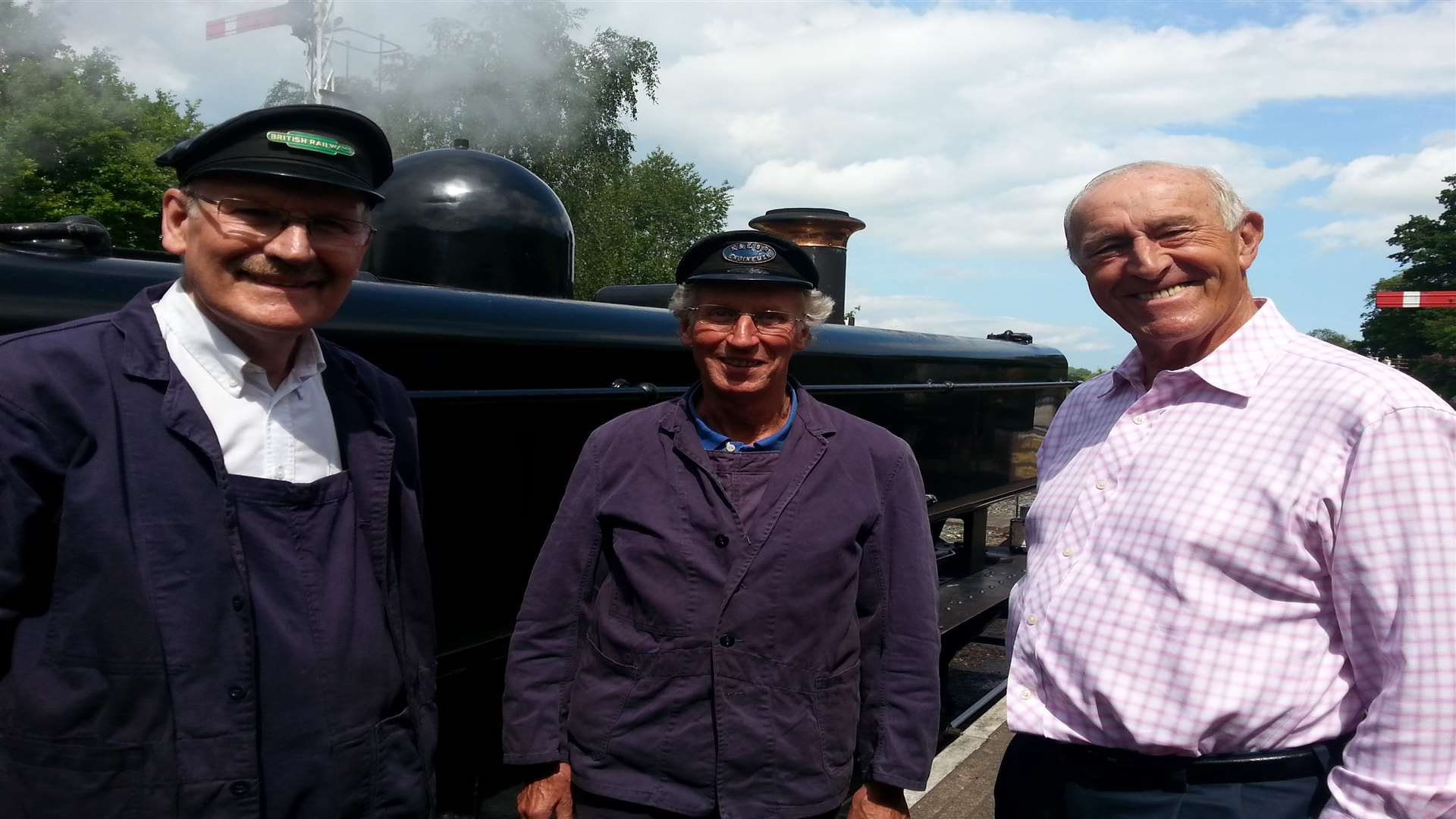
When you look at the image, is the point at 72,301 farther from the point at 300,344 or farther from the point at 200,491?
the point at 200,491

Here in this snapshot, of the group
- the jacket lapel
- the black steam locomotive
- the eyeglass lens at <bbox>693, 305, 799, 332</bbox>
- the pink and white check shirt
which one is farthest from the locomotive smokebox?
the pink and white check shirt

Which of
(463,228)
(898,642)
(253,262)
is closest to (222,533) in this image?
(253,262)

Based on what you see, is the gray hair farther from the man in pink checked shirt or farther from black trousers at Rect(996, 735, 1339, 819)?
black trousers at Rect(996, 735, 1339, 819)

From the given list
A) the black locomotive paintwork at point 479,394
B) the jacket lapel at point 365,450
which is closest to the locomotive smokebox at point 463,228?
the black locomotive paintwork at point 479,394

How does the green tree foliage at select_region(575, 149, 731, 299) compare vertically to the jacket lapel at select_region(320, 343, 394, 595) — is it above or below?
above

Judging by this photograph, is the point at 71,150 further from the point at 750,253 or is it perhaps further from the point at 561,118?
the point at 750,253

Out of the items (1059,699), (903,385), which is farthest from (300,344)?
(903,385)

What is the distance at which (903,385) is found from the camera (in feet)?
16.5

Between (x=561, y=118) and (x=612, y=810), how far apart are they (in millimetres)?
24217

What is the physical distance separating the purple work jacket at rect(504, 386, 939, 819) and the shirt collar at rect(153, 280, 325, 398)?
64 cm

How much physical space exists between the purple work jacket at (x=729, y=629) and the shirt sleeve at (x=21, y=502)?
2.70ft

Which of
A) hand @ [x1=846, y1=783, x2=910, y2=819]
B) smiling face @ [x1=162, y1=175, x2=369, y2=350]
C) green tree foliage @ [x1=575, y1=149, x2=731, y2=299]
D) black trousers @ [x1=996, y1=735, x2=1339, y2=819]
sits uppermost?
green tree foliage @ [x1=575, y1=149, x2=731, y2=299]

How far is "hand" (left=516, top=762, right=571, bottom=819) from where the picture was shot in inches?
77.6

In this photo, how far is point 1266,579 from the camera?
1578 mm
